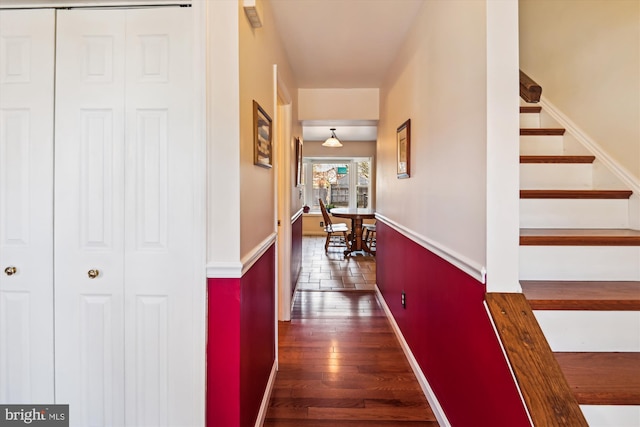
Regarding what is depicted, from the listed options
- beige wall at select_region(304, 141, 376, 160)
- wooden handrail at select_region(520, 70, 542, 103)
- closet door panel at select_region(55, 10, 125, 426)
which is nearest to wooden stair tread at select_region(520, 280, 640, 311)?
wooden handrail at select_region(520, 70, 542, 103)

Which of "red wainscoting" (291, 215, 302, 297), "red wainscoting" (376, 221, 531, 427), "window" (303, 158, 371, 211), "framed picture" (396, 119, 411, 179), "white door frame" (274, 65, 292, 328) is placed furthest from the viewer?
"window" (303, 158, 371, 211)

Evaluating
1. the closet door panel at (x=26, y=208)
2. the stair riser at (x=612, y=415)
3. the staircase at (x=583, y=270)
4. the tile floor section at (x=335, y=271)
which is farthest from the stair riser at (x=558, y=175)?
the tile floor section at (x=335, y=271)

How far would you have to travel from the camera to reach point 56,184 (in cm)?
142

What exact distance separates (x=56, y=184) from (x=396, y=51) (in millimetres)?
2607

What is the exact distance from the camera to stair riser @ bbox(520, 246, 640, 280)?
145 centimetres

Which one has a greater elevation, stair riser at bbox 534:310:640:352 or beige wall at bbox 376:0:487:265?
beige wall at bbox 376:0:487:265

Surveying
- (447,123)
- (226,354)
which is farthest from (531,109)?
(226,354)

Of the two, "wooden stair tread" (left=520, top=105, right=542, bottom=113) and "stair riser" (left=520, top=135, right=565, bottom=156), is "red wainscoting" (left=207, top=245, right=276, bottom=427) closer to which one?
"stair riser" (left=520, top=135, right=565, bottom=156)

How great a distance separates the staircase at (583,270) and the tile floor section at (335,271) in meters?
2.65

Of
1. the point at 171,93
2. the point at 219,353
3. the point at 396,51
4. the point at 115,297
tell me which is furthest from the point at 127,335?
the point at 396,51

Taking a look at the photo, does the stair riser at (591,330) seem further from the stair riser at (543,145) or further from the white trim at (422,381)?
the stair riser at (543,145)

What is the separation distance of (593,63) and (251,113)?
6.65 ft

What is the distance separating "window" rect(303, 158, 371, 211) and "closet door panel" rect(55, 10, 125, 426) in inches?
288

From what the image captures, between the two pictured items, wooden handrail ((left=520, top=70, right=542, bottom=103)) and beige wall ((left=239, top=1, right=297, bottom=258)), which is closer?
beige wall ((left=239, top=1, right=297, bottom=258))
